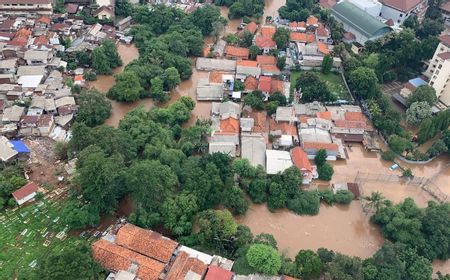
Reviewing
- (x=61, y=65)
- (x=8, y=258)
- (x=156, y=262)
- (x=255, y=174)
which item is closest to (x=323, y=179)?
(x=255, y=174)

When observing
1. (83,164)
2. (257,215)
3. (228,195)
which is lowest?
(257,215)

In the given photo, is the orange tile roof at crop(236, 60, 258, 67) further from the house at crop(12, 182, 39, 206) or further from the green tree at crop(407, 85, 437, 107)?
the house at crop(12, 182, 39, 206)

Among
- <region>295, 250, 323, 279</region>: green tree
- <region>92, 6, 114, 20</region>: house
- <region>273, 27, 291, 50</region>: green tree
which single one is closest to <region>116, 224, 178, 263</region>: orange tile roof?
<region>295, 250, 323, 279</region>: green tree

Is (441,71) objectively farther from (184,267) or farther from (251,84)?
(184,267)

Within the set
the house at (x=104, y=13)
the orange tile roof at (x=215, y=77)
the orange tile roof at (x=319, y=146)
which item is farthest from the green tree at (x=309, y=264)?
the house at (x=104, y=13)

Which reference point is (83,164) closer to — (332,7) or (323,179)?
(323,179)
